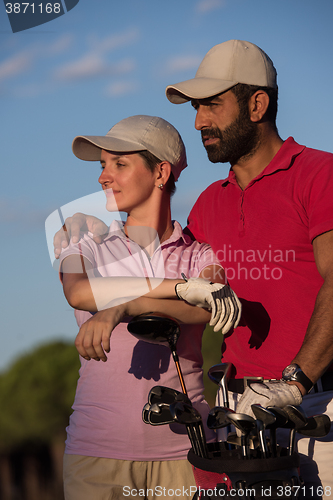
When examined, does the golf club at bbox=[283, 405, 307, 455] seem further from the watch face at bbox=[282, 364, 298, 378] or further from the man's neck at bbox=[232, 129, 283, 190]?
the man's neck at bbox=[232, 129, 283, 190]

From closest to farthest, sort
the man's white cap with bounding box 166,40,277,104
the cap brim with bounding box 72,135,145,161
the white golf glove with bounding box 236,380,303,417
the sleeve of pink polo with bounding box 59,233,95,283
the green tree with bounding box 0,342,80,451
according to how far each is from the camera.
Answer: the white golf glove with bounding box 236,380,303,417
the sleeve of pink polo with bounding box 59,233,95,283
the cap brim with bounding box 72,135,145,161
the man's white cap with bounding box 166,40,277,104
the green tree with bounding box 0,342,80,451

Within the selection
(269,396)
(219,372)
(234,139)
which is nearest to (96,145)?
(234,139)

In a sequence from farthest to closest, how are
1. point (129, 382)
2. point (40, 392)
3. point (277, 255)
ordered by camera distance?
point (40, 392), point (277, 255), point (129, 382)

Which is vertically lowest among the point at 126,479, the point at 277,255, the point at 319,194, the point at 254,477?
the point at 126,479

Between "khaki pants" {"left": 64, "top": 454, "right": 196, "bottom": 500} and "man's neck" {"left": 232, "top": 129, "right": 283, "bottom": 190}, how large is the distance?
1.31 m

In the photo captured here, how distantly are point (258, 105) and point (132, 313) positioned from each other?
119cm

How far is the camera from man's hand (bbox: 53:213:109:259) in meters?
2.24

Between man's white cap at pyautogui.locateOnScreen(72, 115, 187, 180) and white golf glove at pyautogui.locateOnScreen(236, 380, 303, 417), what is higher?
man's white cap at pyautogui.locateOnScreen(72, 115, 187, 180)

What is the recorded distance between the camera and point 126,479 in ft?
6.61

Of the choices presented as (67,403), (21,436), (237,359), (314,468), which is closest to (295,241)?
(237,359)

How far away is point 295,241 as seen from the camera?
2.24 meters

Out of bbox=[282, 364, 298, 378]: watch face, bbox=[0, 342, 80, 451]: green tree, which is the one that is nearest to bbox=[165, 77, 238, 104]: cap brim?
bbox=[282, 364, 298, 378]: watch face

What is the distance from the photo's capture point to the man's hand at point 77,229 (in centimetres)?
224

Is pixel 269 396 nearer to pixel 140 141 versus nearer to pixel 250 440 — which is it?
pixel 250 440
